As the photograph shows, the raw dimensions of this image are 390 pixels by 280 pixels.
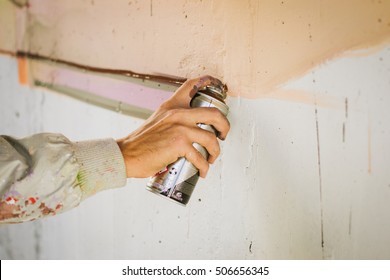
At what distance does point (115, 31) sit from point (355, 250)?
93 cm

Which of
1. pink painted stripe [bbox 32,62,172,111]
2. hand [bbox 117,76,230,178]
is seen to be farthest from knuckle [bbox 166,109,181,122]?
pink painted stripe [bbox 32,62,172,111]

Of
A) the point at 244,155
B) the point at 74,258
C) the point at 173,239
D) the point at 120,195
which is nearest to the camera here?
the point at 244,155

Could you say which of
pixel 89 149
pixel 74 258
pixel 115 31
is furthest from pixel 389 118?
pixel 74 258

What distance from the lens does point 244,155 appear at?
1018 millimetres

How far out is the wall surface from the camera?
81cm

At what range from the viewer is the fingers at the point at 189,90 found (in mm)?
908

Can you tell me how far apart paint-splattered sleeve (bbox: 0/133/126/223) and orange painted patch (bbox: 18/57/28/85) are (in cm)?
99

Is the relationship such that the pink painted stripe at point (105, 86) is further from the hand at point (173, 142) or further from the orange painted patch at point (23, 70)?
the hand at point (173, 142)

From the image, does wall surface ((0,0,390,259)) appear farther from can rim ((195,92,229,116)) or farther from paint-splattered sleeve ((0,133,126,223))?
paint-splattered sleeve ((0,133,126,223))

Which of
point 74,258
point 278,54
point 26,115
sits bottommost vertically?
point 74,258

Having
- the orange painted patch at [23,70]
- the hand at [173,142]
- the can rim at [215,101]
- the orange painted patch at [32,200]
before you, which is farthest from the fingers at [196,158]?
the orange painted patch at [23,70]

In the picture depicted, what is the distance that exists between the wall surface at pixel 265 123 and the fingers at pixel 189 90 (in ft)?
0.37

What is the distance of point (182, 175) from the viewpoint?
853 millimetres

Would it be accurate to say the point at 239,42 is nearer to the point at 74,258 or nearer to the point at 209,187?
the point at 209,187
